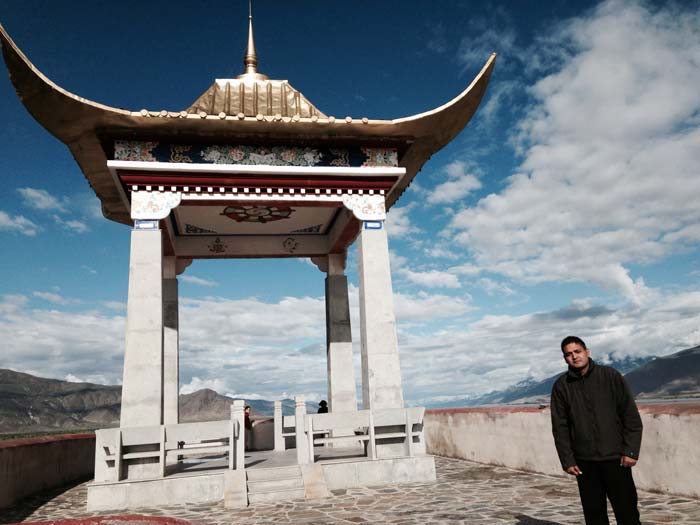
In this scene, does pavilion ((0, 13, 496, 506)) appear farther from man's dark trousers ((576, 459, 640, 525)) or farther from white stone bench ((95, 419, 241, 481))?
man's dark trousers ((576, 459, 640, 525))

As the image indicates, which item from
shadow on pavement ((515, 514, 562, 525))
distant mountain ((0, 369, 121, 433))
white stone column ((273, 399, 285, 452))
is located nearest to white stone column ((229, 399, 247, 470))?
white stone column ((273, 399, 285, 452))

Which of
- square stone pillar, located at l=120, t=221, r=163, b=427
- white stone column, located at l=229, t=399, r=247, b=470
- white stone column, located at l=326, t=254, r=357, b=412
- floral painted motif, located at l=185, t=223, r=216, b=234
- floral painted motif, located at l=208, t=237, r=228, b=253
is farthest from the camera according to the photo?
floral painted motif, located at l=208, t=237, r=228, b=253

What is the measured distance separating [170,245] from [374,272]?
6.21m

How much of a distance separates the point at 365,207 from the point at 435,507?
20.3 feet

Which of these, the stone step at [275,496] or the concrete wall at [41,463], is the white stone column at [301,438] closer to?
the stone step at [275,496]

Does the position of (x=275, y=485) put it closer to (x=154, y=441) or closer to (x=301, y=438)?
(x=301, y=438)

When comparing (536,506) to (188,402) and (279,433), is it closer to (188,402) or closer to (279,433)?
(279,433)

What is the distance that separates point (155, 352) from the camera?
34.0 feet

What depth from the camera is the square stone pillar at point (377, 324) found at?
442 inches

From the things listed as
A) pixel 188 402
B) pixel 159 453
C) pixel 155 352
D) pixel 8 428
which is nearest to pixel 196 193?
pixel 155 352

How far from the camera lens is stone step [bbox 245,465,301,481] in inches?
386

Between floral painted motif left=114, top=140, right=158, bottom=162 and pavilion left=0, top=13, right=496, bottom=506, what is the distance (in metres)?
0.02

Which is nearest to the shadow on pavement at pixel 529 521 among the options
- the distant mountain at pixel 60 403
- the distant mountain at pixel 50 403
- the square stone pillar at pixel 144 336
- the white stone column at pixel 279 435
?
the square stone pillar at pixel 144 336

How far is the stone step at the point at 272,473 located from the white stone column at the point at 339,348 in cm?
561
